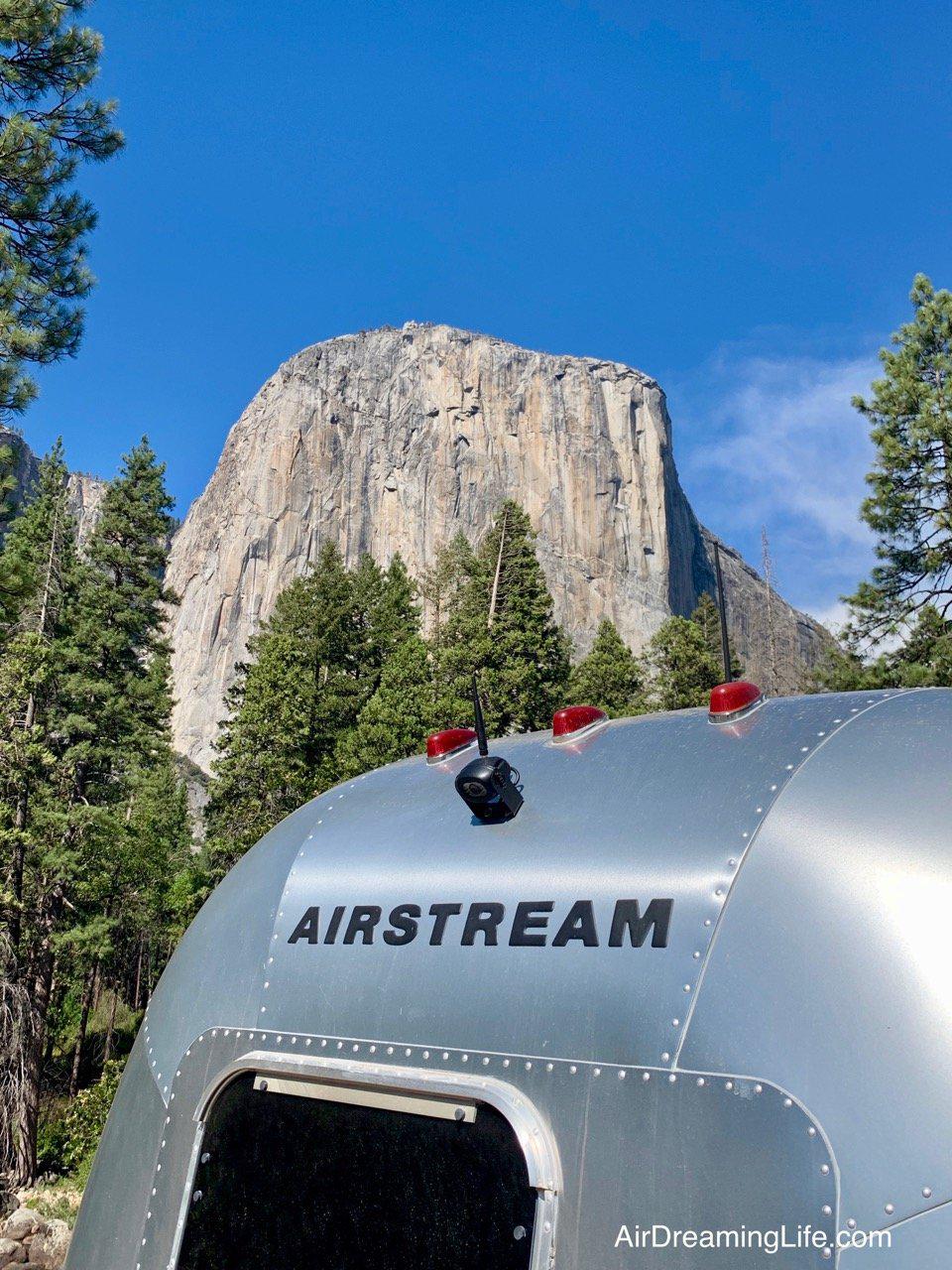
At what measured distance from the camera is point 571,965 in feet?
8.12

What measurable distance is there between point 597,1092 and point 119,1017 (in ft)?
158

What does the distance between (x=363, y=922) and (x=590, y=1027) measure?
0.87m

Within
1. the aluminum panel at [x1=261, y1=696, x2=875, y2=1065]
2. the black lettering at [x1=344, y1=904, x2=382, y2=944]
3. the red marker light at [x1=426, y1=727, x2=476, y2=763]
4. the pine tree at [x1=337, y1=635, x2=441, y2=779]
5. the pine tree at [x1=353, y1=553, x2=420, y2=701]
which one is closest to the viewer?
the aluminum panel at [x1=261, y1=696, x2=875, y2=1065]

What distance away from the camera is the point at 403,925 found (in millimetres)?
2885

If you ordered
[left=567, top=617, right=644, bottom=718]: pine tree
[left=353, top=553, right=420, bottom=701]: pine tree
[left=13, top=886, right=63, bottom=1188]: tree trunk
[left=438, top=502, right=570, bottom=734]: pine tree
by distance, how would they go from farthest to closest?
[left=353, top=553, right=420, bottom=701]: pine tree < [left=567, top=617, right=644, bottom=718]: pine tree < [left=438, top=502, right=570, bottom=734]: pine tree < [left=13, top=886, right=63, bottom=1188]: tree trunk

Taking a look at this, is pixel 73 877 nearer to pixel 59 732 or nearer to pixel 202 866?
pixel 59 732

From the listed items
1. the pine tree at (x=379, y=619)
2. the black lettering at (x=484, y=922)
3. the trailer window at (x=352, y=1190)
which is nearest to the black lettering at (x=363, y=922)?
the black lettering at (x=484, y=922)

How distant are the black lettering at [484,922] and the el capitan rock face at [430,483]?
90446mm

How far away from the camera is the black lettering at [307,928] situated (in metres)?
3.08

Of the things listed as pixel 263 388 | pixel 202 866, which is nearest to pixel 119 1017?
pixel 202 866

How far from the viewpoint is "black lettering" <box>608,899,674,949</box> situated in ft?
7.84

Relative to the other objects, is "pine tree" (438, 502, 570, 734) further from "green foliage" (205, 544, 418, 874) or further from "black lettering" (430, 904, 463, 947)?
"black lettering" (430, 904, 463, 947)

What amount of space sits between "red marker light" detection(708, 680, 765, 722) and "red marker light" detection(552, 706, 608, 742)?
1.59 ft

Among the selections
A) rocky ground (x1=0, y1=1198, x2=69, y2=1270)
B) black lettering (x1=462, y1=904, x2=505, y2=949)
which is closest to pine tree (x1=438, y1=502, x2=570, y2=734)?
rocky ground (x1=0, y1=1198, x2=69, y2=1270)
